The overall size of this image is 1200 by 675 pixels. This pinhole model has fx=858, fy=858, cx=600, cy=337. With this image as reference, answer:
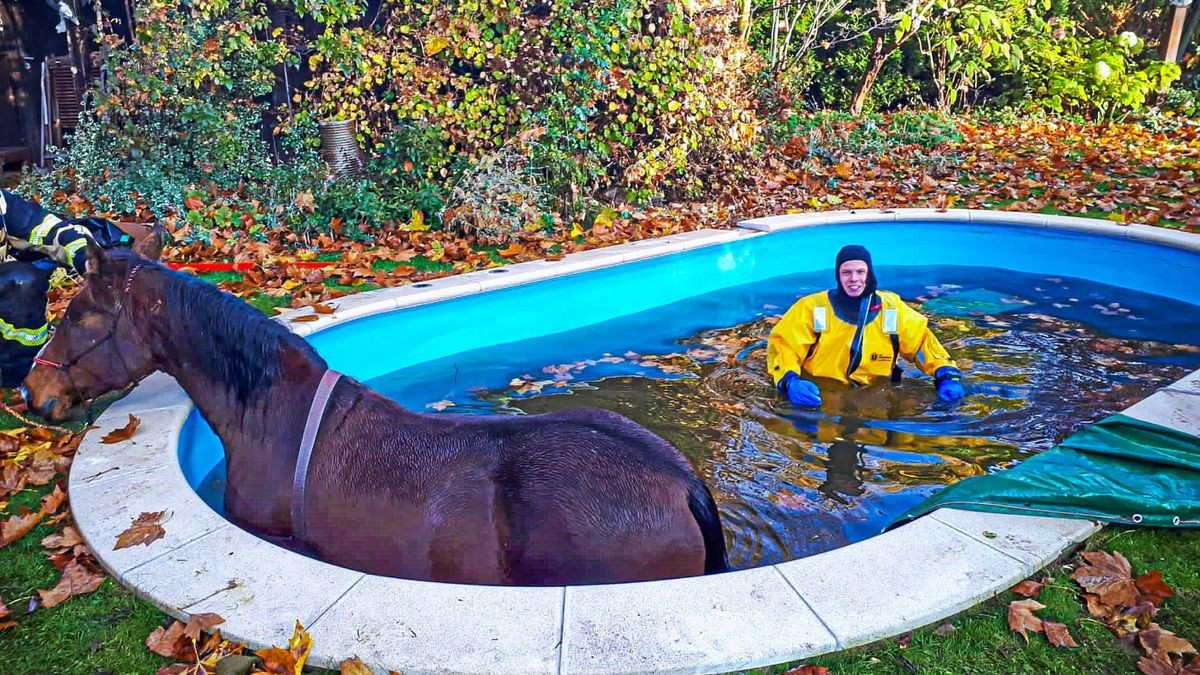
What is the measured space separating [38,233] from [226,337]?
266cm

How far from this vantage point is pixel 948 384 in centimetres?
620

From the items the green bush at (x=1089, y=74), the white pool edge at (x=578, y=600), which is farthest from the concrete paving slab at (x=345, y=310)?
the green bush at (x=1089, y=74)

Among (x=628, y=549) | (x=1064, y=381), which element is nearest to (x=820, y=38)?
(x=1064, y=381)

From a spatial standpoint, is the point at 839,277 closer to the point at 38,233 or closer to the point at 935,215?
the point at 935,215

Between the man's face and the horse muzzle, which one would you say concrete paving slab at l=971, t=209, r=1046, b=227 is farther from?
the horse muzzle

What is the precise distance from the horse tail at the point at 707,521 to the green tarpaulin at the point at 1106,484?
3.63 feet

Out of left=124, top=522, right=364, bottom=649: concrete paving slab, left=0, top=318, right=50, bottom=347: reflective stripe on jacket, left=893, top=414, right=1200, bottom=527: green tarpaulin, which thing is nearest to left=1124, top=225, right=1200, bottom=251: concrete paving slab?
left=893, top=414, right=1200, bottom=527: green tarpaulin

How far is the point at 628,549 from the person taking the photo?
3158 millimetres

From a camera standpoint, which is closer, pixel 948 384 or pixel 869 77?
pixel 948 384

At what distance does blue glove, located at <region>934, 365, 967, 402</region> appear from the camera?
621cm

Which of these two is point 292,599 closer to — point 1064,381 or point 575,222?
point 1064,381

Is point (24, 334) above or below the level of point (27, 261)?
below

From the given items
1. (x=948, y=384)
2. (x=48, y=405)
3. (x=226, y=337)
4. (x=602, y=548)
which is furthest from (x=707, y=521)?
(x=948, y=384)

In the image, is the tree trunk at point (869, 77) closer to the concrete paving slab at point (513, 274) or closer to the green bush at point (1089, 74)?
the green bush at point (1089, 74)
